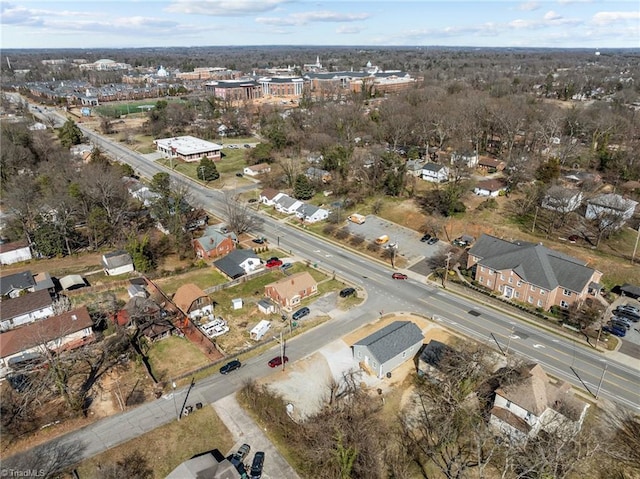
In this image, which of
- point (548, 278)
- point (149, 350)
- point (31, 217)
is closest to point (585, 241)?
point (548, 278)

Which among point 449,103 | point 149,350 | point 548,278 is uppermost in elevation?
point 449,103

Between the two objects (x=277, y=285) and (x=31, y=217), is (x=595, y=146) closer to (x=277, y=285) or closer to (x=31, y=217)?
(x=277, y=285)

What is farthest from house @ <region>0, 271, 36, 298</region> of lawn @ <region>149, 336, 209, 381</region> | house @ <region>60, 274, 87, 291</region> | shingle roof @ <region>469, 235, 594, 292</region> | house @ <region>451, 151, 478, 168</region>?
house @ <region>451, 151, 478, 168</region>

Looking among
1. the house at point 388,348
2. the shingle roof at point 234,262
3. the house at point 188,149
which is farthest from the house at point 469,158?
the house at point 188,149

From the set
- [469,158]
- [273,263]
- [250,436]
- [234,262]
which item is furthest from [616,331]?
[469,158]

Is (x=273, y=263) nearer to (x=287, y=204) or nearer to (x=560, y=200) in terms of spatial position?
(x=287, y=204)

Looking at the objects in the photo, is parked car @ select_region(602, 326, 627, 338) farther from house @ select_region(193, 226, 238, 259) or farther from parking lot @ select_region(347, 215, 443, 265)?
house @ select_region(193, 226, 238, 259)
